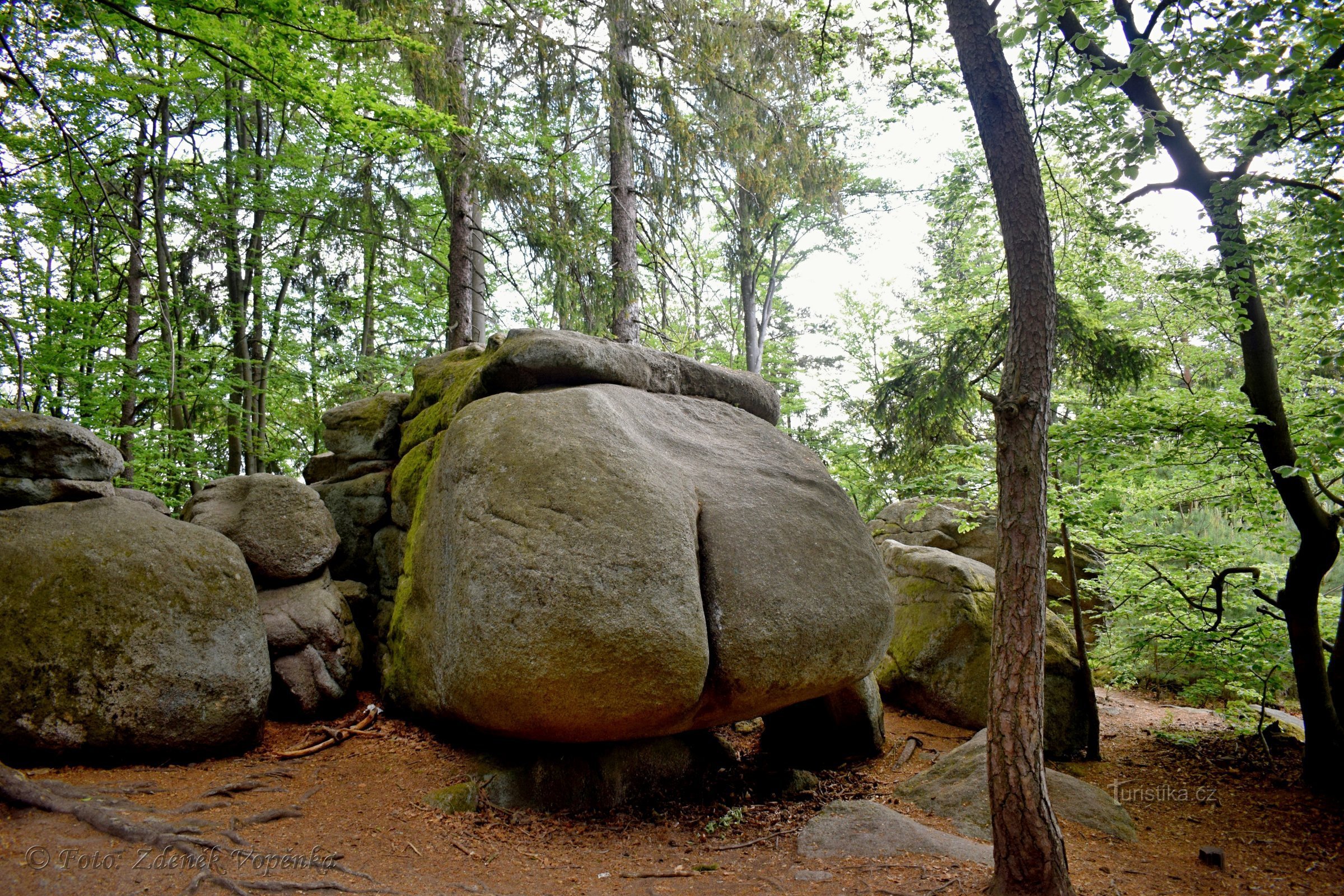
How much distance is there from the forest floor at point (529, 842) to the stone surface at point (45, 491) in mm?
2152

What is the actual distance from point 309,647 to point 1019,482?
5.93m

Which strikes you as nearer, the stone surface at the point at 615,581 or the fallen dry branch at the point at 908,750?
the stone surface at the point at 615,581

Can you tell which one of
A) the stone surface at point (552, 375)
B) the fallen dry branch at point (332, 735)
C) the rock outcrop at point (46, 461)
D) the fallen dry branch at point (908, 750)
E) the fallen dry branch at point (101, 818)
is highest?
the stone surface at point (552, 375)

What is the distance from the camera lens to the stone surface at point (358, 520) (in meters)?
7.70

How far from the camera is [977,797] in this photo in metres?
5.90

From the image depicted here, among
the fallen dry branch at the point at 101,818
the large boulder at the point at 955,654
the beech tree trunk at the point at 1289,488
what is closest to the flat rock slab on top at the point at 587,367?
the large boulder at the point at 955,654

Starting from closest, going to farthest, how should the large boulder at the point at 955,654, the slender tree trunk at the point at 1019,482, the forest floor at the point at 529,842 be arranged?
the forest floor at the point at 529,842 → the slender tree trunk at the point at 1019,482 → the large boulder at the point at 955,654

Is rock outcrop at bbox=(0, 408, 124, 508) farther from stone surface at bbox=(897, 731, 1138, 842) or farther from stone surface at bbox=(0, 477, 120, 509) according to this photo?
stone surface at bbox=(897, 731, 1138, 842)

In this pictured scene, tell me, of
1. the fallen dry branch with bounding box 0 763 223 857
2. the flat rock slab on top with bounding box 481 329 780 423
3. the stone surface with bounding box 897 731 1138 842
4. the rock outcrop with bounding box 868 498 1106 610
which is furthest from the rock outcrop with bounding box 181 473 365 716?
the rock outcrop with bounding box 868 498 1106 610

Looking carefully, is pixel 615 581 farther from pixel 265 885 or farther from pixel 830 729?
pixel 830 729

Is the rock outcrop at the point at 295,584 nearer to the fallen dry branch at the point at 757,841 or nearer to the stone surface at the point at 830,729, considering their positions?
the fallen dry branch at the point at 757,841

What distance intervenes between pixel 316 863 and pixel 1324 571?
8.73 m

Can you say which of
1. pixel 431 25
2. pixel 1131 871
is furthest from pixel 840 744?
pixel 431 25

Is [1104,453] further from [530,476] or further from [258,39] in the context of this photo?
[258,39]
